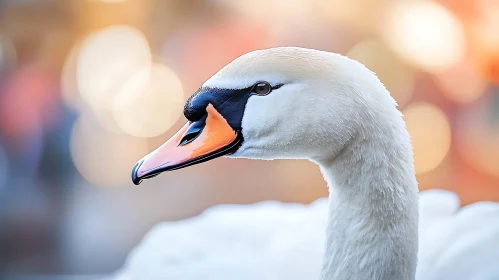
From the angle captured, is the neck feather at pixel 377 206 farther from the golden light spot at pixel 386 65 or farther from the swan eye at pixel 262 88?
the golden light spot at pixel 386 65

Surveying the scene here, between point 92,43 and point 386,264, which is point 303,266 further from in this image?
point 92,43

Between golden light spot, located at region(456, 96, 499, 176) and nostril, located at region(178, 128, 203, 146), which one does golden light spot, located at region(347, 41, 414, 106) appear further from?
nostril, located at region(178, 128, 203, 146)

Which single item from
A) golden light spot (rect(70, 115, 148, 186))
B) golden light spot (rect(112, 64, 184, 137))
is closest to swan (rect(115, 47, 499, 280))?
golden light spot (rect(112, 64, 184, 137))

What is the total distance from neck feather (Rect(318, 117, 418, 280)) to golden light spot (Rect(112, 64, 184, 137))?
0.62 m

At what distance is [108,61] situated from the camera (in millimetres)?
1377

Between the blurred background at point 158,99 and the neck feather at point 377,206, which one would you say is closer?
the neck feather at point 377,206

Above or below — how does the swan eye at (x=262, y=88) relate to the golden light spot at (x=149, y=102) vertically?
below

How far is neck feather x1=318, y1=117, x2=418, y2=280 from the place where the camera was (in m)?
0.60

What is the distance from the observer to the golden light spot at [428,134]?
1.07 m

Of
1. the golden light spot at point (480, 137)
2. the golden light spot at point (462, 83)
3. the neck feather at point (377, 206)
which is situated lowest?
the neck feather at point (377, 206)

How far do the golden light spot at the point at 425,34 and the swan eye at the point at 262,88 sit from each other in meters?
0.57

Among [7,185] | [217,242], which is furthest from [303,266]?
[7,185]

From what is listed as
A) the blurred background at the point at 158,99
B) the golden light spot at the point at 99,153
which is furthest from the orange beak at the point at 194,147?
the golden light spot at the point at 99,153

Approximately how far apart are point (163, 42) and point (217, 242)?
53 cm
